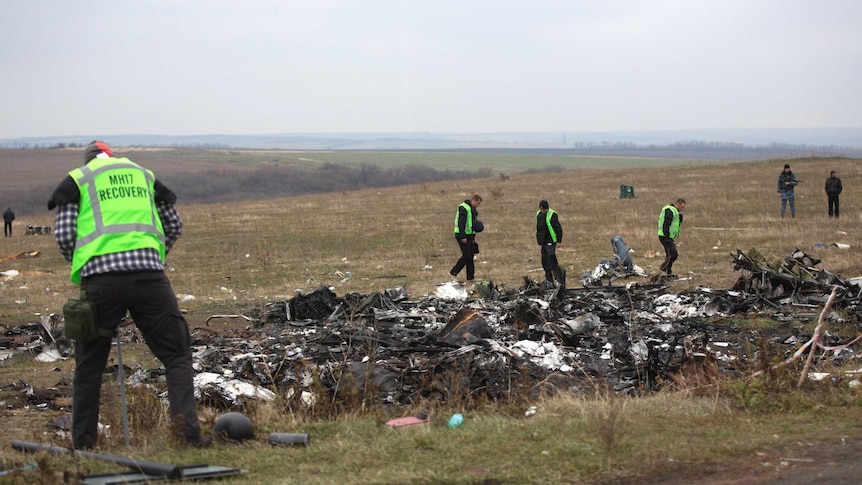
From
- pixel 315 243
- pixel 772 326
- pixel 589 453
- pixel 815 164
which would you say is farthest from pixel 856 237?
pixel 815 164

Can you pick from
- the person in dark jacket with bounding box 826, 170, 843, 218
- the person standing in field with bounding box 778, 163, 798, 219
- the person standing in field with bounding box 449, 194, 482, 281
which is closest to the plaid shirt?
the person standing in field with bounding box 449, 194, 482, 281

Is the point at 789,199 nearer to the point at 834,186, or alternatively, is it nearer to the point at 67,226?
the point at 834,186

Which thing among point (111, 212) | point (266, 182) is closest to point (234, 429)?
point (111, 212)

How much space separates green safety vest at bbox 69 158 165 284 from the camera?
16.6 ft

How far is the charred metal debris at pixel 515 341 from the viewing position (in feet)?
23.8

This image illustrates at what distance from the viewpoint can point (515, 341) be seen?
9.20 m

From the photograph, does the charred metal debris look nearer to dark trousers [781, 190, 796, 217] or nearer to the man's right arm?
the man's right arm

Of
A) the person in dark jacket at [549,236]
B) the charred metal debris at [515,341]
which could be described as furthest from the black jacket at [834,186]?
the charred metal debris at [515,341]

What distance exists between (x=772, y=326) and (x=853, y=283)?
6.63ft

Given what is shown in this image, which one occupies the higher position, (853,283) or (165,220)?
(165,220)

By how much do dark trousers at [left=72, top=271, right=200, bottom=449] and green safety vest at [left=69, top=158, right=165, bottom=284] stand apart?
165 millimetres

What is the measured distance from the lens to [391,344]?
9188mm

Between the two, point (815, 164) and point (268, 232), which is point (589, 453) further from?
point (815, 164)

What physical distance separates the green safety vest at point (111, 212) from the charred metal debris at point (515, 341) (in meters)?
1.84
